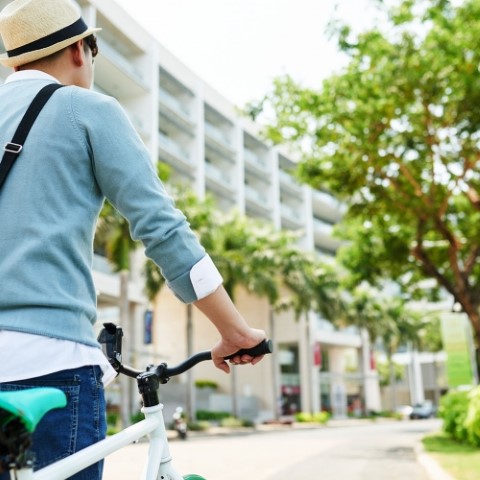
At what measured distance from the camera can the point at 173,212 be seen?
148 centimetres

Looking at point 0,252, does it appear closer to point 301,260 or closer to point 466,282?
point 466,282

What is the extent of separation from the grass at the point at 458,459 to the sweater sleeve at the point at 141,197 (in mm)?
7249

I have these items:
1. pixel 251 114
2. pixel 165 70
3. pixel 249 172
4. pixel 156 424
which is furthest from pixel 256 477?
pixel 249 172

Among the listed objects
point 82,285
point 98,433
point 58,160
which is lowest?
point 98,433

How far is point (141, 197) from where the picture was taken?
147 centimetres

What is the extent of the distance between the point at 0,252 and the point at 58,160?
0.25 meters

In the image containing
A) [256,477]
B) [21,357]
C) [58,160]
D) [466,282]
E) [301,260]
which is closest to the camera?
[21,357]

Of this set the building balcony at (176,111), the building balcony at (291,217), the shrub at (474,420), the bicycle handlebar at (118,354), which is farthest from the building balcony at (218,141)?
the bicycle handlebar at (118,354)

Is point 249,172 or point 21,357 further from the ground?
point 249,172

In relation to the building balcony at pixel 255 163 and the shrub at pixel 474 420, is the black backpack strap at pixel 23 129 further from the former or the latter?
the building balcony at pixel 255 163

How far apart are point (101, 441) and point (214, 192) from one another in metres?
47.9

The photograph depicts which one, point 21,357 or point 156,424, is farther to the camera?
point 156,424

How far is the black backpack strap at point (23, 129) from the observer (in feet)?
4.73

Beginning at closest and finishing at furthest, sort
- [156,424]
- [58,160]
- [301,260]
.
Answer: [58,160]
[156,424]
[301,260]
